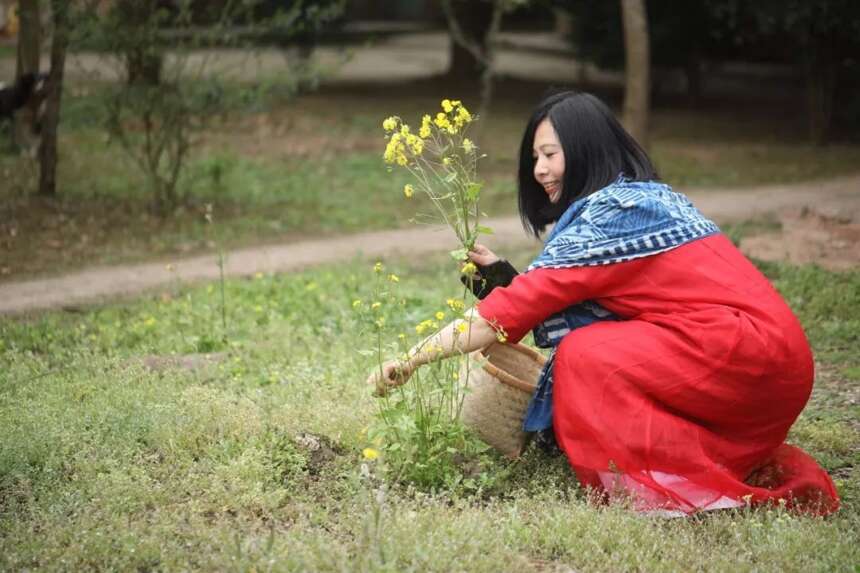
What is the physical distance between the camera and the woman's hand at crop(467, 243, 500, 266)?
4.29m

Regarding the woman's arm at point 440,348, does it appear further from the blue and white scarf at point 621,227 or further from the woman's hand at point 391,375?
the blue and white scarf at point 621,227

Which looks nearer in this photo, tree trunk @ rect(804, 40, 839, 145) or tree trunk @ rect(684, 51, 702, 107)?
tree trunk @ rect(804, 40, 839, 145)

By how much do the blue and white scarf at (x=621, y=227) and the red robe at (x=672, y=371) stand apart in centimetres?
4

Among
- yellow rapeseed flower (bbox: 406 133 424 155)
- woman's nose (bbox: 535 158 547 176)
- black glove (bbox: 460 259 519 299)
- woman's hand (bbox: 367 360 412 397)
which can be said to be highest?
yellow rapeseed flower (bbox: 406 133 424 155)

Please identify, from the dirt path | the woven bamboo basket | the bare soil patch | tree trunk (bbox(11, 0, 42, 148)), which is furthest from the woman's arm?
tree trunk (bbox(11, 0, 42, 148))

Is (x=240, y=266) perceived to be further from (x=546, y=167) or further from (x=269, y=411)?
(x=546, y=167)

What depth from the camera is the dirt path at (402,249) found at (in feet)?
26.5

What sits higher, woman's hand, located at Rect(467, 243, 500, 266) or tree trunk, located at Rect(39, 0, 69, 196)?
woman's hand, located at Rect(467, 243, 500, 266)

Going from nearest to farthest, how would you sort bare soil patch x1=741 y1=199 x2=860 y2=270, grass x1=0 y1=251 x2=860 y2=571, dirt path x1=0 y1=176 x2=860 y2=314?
1. grass x1=0 y1=251 x2=860 y2=571
2. dirt path x1=0 y1=176 x2=860 y2=314
3. bare soil patch x1=741 y1=199 x2=860 y2=270

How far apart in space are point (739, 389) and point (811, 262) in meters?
4.65

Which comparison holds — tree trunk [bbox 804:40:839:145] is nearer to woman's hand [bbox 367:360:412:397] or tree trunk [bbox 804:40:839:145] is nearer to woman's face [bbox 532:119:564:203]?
woman's face [bbox 532:119:564:203]

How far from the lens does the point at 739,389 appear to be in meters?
4.02

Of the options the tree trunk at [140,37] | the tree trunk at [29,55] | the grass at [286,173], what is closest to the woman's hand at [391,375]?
the grass at [286,173]

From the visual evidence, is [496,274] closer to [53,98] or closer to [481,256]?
[481,256]
